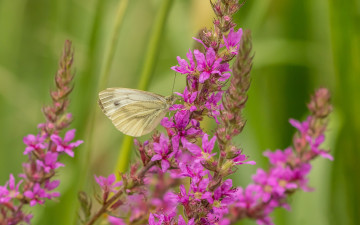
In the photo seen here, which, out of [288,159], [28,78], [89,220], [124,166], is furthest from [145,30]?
[89,220]

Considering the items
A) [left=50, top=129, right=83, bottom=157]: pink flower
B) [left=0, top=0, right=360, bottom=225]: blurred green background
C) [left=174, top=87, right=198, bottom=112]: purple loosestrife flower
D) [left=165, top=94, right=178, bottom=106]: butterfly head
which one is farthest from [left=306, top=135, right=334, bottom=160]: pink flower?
[left=50, top=129, right=83, bottom=157]: pink flower

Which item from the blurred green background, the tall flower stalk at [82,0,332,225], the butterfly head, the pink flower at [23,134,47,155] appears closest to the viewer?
the tall flower stalk at [82,0,332,225]

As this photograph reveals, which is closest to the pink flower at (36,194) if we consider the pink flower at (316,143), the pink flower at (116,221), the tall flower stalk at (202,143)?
the tall flower stalk at (202,143)

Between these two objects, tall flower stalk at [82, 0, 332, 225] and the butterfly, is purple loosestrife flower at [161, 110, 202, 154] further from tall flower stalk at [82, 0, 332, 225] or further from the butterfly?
the butterfly

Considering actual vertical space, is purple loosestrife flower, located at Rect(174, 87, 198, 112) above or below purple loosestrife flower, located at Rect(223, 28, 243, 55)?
below

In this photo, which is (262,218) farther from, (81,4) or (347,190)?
(81,4)
